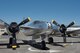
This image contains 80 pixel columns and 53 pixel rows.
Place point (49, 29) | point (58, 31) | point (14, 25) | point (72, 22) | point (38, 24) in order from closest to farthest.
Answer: point (14, 25)
point (49, 29)
point (38, 24)
point (58, 31)
point (72, 22)

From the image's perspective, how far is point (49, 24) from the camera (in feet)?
77.2

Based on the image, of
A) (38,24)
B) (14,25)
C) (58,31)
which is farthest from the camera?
(58,31)

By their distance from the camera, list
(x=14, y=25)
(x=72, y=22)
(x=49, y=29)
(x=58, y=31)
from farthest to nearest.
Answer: (x=72, y=22) < (x=58, y=31) < (x=49, y=29) < (x=14, y=25)

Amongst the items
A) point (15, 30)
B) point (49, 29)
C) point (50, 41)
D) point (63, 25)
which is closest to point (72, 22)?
point (63, 25)

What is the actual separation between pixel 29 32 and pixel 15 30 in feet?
13.2

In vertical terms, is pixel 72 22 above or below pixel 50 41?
above

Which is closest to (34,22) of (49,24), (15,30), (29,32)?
(29,32)

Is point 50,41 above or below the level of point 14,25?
below

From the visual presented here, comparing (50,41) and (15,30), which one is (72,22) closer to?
(50,41)

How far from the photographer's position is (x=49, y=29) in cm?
2306

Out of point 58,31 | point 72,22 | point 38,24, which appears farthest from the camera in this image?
point 72,22

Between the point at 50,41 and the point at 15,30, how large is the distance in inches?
370

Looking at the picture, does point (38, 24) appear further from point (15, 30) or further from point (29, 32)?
point (15, 30)

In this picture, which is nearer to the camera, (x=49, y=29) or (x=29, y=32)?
(x=49, y=29)
